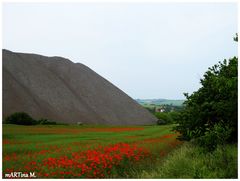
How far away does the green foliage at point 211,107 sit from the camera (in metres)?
15.4

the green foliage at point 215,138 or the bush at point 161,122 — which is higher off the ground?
the green foliage at point 215,138

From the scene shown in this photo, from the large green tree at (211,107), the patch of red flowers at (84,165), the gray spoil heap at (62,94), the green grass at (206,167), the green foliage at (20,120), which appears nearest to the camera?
the green grass at (206,167)

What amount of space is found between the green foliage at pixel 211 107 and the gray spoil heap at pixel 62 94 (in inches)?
1651

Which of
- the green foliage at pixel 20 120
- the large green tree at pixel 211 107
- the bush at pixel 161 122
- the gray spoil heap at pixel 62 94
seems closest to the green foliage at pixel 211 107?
the large green tree at pixel 211 107

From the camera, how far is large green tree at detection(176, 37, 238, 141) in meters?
15.4

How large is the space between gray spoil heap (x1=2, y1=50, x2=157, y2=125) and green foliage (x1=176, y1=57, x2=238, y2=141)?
138 feet

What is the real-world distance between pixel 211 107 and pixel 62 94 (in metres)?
54.8

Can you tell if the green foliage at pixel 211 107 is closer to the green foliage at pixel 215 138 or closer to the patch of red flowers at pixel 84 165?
the green foliage at pixel 215 138

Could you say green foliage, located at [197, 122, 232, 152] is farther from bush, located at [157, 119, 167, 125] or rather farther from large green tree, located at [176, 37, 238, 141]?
bush, located at [157, 119, 167, 125]

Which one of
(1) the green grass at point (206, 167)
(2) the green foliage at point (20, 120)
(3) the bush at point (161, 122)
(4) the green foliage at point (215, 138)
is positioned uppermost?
(4) the green foliage at point (215, 138)

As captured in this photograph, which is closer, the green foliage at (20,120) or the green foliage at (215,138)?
the green foliage at (215,138)

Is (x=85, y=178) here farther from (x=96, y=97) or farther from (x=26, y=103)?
(x=96, y=97)

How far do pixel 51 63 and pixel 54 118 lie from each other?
25357mm

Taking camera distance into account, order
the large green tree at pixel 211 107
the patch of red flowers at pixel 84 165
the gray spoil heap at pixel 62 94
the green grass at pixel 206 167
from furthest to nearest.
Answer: the gray spoil heap at pixel 62 94, the large green tree at pixel 211 107, the patch of red flowers at pixel 84 165, the green grass at pixel 206 167
